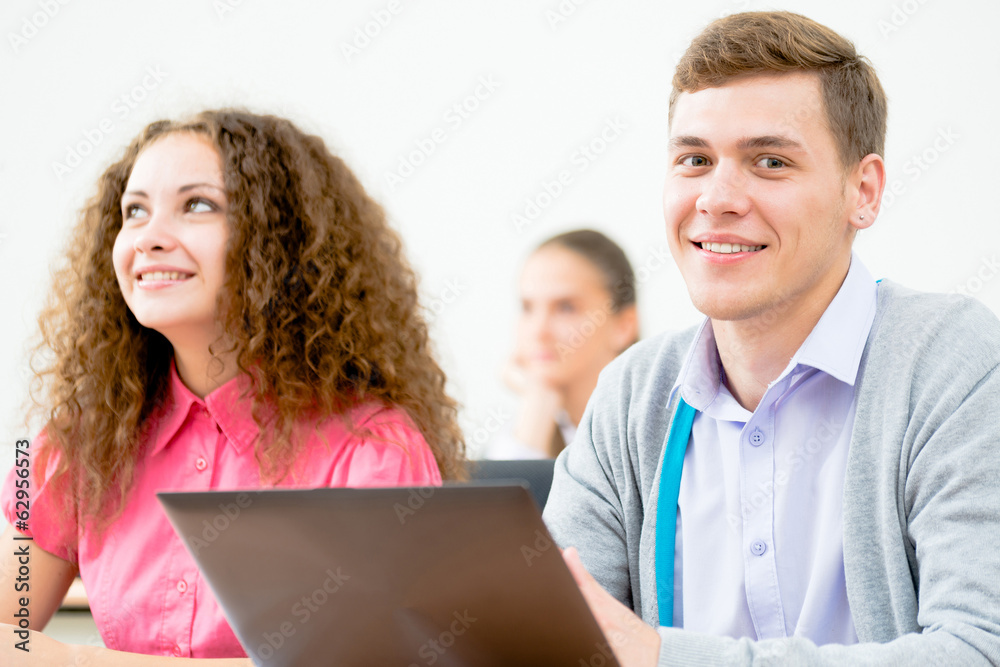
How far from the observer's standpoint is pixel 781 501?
43.6 inches

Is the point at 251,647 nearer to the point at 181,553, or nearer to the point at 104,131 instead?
the point at 181,553

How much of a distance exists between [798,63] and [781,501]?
555 mm

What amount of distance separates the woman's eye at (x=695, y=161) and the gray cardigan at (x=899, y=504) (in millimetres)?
293

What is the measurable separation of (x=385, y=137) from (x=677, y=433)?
2.02 meters

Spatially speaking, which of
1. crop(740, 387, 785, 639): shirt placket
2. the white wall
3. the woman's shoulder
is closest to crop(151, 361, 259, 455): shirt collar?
the woman's shoulder

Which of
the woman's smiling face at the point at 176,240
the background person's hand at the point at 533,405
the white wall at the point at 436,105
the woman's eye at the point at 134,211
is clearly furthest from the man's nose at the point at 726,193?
the background person's hand at the point at 533,405

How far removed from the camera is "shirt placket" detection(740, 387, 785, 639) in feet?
3.55

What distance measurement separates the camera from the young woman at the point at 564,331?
2.90 metres

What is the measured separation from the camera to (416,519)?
719 mm

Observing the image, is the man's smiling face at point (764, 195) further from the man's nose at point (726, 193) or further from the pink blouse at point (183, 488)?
the pink blouse at point (183, 488)

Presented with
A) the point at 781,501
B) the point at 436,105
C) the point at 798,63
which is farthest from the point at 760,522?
the point at 436,105

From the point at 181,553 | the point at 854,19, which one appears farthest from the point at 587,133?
the point at 181,553

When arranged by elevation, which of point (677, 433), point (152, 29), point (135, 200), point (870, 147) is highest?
point (152, 29)

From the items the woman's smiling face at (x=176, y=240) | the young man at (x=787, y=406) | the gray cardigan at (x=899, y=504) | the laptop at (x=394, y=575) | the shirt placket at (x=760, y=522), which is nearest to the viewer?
the laptop at (x=394, y=575)
